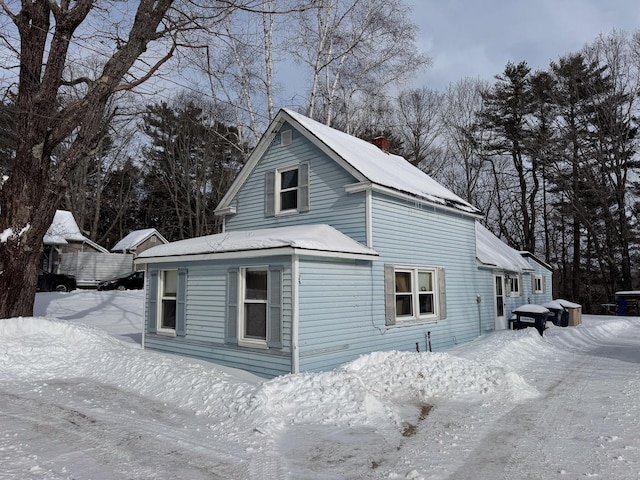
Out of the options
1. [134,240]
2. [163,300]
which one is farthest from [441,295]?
[134,240]

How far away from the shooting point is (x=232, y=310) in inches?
367

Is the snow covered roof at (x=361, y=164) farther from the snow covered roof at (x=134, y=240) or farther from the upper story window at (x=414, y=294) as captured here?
the snow covered roof at (x=134, y=240)

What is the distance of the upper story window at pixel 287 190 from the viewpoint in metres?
11.9

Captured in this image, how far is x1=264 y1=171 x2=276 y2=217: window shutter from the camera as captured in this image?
12.5 meters

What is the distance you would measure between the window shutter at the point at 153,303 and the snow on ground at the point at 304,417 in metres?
1.02

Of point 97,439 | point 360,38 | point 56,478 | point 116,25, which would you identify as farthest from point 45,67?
point 360,38

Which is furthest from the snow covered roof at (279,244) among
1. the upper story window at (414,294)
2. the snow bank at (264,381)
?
the snow bank at (264,381)

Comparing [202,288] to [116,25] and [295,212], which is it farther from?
[116,25]

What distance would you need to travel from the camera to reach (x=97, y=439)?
17.7 feet

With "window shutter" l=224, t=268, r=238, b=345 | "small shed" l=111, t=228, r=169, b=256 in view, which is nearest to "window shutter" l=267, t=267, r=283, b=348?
"window shutter" l=224, t=268, r=238, b=345

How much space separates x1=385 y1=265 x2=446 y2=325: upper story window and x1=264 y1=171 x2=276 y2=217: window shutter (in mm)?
3798

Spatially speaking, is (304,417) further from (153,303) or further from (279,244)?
(153,303)

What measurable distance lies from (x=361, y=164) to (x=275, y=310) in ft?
15.0

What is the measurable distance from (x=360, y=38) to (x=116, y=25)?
1153 centimetres
